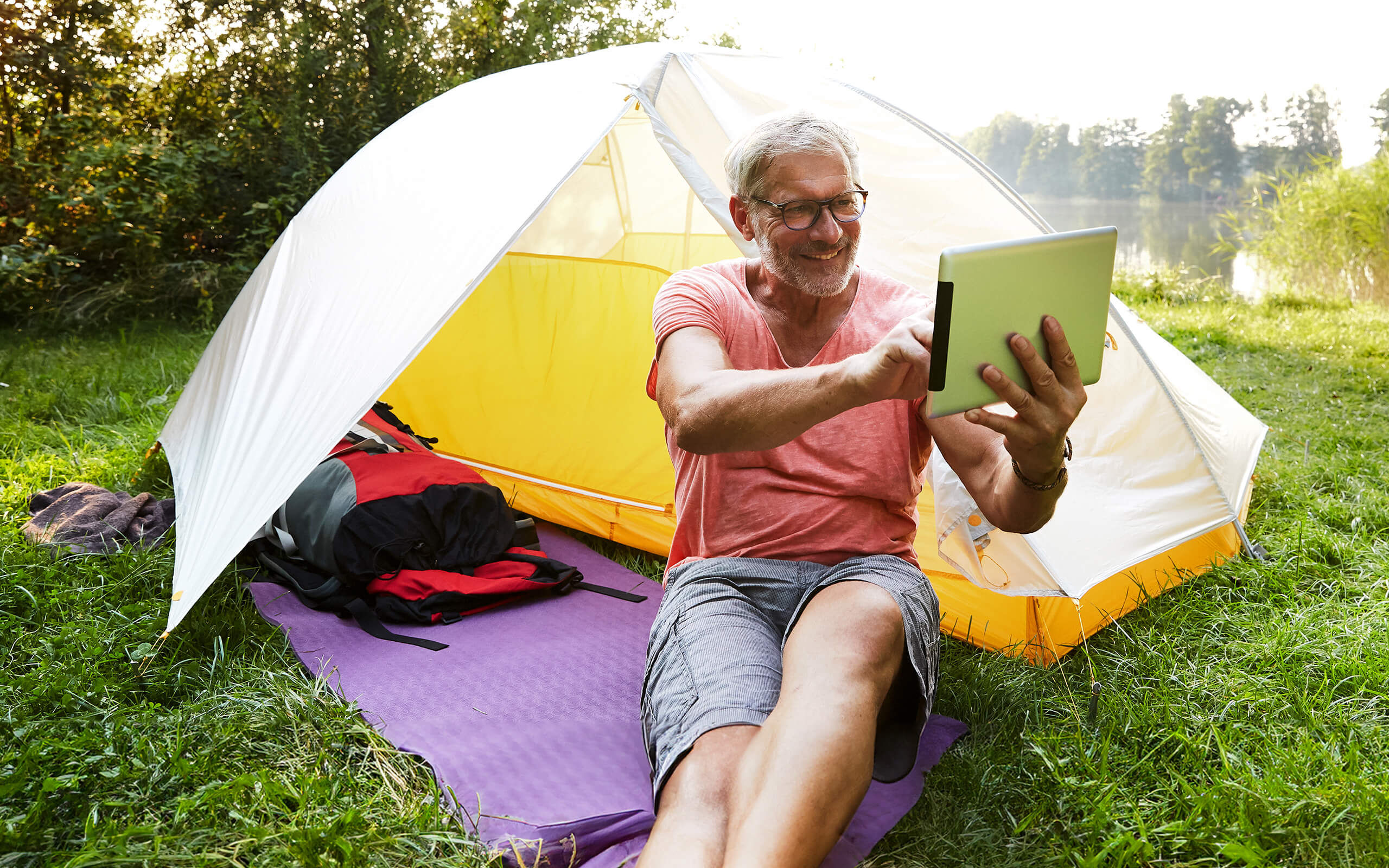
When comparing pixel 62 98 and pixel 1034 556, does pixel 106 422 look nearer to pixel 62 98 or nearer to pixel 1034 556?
pixel 62 98

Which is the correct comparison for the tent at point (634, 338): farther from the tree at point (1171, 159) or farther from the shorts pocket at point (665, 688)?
the tree at point (1171, 159)

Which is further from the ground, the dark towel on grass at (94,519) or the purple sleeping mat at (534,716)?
the dark towel on grass at (94,519)

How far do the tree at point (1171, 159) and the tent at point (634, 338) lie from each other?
47.2 ft

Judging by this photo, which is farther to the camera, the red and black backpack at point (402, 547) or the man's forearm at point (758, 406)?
the red and black backpack at point (402, 547)

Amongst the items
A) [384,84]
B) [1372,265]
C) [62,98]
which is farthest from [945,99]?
[62,98]

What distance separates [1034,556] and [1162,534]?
46 cm

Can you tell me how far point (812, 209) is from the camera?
1545 millimetres

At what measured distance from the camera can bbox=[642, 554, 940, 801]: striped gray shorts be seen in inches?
52.5

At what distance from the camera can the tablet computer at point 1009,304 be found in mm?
1119

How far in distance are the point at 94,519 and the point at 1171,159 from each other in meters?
16.4

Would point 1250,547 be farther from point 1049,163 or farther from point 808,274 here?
point 1049,163

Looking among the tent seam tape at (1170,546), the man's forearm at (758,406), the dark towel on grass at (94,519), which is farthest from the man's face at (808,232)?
the dark towel on grass at (94,519)

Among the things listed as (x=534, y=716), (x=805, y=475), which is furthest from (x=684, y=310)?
(x=534, y=716)

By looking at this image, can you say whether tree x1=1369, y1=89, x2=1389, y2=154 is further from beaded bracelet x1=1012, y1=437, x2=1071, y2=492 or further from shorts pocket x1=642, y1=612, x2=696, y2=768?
shorts pocket x1=642, y1=612, x2=696, y2=768
